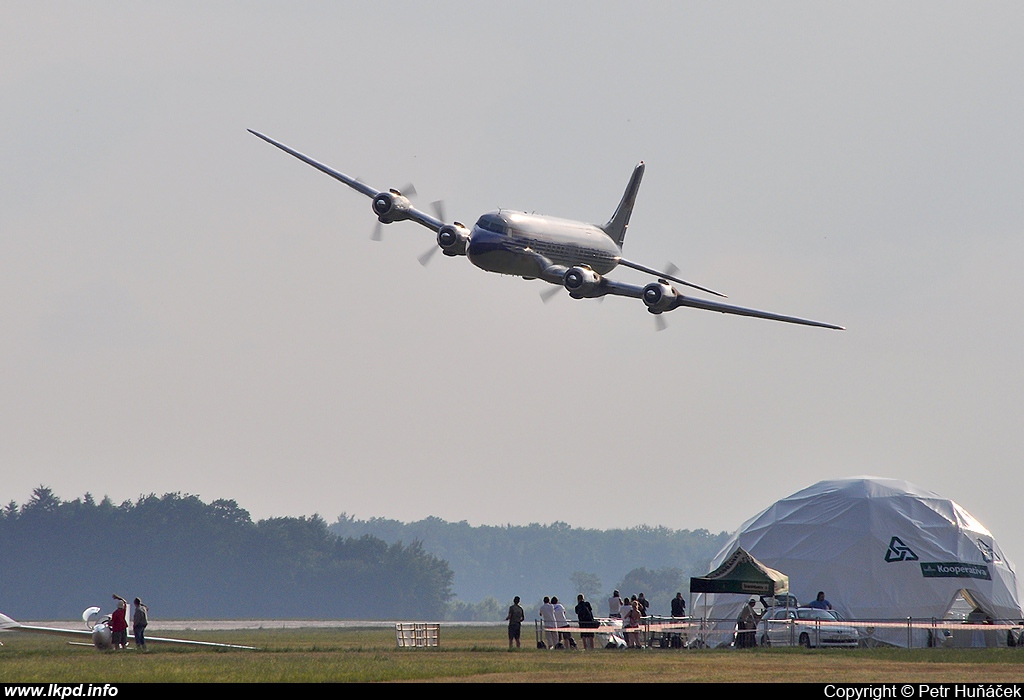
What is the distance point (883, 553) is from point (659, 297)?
16590 mm

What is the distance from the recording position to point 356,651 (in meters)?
44.0

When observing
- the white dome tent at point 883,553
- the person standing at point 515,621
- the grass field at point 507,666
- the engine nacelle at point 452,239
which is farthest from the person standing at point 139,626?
the white dome tent at point 883,553

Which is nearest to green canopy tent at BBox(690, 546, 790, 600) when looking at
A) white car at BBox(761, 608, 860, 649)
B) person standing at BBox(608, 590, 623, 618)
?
white car at BBox(761, 608, 860, 649)

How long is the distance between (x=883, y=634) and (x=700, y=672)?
22145 millimetres

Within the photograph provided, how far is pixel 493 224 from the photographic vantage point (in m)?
50.2

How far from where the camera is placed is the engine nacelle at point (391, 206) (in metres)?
59.1

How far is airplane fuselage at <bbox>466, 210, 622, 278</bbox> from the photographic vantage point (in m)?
50.0

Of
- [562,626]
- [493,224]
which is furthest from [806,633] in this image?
[493,224]

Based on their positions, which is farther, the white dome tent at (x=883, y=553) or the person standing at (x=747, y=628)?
the white dome tent at (x=883, y=553)

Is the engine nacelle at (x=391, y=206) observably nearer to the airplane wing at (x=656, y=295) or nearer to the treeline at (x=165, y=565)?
the airplane wing at (x=656, y=295)

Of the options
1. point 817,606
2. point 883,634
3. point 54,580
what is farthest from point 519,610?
point 54,580

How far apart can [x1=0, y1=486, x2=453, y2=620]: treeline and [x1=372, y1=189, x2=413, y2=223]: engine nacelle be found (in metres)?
134

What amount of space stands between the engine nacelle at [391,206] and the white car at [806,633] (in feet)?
80.2

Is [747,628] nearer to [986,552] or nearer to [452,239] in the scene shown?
[986,552]
